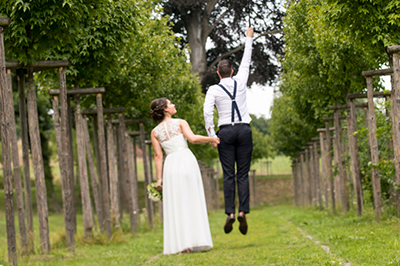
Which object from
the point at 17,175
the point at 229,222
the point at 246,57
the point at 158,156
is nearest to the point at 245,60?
the point at 246,57

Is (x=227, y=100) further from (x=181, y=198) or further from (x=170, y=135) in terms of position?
(x=181, y=198)

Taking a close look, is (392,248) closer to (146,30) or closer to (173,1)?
(146,30)

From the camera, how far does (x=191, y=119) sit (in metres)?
25.2

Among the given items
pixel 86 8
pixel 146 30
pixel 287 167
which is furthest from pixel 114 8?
pixel 287 167

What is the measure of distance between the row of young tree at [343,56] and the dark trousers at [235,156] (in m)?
3.93

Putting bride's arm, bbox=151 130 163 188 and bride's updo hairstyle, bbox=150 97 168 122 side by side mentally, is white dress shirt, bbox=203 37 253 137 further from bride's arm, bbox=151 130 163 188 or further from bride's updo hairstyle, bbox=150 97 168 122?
bride's arm, bbox=151 130 163 188

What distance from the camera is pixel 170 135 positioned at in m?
10.4

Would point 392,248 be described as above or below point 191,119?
below

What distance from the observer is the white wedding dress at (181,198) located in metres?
10.5

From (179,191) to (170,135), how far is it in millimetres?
942

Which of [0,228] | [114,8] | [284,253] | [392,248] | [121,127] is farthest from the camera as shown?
[0,228]

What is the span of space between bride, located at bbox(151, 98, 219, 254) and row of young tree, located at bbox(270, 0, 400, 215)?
3.95m

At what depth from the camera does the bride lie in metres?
10.4

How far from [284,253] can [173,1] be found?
1835cm
